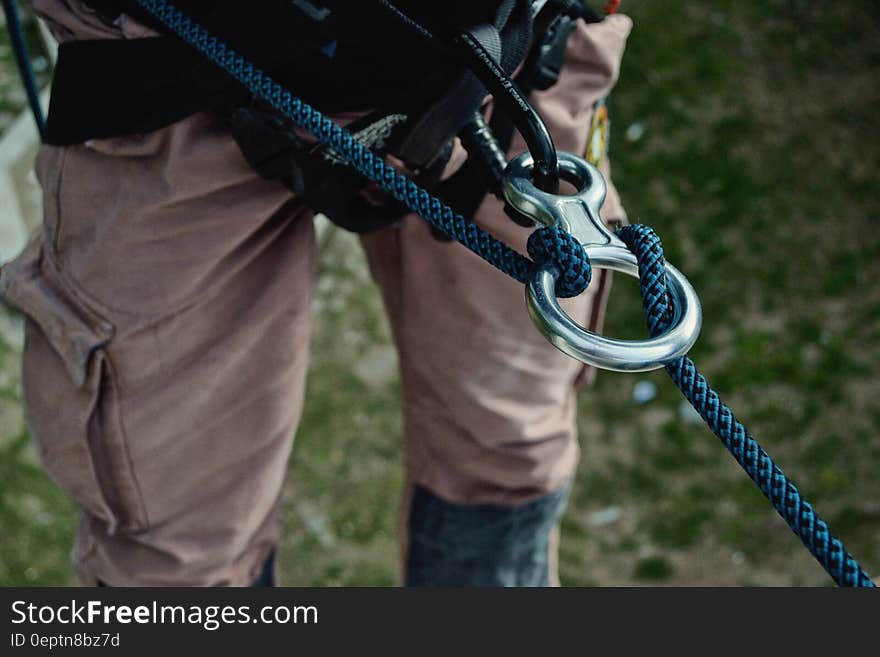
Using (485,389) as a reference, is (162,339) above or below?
above

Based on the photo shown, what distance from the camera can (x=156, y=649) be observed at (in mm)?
1121

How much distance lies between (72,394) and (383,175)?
1.82 ft

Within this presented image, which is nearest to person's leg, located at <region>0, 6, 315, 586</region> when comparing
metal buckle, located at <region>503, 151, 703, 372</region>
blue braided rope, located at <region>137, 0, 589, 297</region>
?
blue braided rope, located at <region>137, 0, 589, 297</region>

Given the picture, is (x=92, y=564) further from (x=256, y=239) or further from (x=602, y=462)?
(x=602, y=462)

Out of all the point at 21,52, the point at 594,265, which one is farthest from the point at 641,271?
the point at 21,52

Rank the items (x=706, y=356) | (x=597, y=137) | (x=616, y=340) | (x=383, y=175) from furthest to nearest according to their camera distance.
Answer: (x=706, y=356) < (x=597, y=137) < (x=383, y=175) < (x=616, y=340)

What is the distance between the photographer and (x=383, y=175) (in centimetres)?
79

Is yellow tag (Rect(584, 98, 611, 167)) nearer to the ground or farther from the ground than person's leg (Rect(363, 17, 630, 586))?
farther from the ground

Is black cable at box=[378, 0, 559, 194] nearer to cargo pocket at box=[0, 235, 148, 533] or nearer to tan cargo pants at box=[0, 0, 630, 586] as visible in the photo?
tan cargo pants at box=[0, 0, 630, 586]

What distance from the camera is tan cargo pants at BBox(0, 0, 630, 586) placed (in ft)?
3.32

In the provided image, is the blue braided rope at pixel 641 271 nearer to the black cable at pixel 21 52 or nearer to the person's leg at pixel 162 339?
the person's leg at pixel 162 339

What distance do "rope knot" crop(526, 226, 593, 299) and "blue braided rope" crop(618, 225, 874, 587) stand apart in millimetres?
46

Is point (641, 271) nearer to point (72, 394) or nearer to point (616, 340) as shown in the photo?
point (616, 340)

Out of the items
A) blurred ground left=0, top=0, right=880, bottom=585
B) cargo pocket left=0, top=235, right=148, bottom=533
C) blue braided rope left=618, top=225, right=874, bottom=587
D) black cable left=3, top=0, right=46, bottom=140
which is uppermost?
blue braided rope left=618, top=225, right=874, bottom=587
